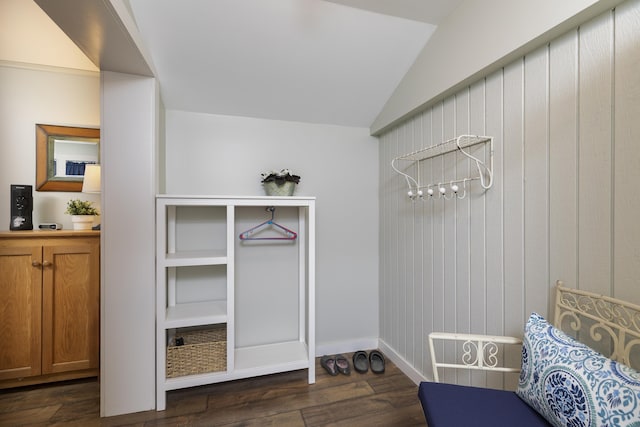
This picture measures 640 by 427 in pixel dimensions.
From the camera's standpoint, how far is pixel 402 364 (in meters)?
2.06

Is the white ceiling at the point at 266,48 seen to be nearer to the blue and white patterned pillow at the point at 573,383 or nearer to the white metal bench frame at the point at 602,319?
the white metal bench frame at the point at 602,319

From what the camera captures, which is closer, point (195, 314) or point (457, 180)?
point (457, 180)

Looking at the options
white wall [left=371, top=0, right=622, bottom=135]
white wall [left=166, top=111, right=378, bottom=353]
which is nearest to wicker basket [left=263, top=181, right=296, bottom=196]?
white wall [left=166, top=111, right=378, bottom=353]

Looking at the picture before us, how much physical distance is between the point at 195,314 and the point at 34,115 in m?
1.94

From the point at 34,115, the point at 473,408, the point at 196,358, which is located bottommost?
the point at 196,358

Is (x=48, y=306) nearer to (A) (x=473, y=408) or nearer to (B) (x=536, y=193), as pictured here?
(A) (x=473, y=408)

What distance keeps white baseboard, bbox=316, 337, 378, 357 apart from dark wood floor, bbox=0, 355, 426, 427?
32cm

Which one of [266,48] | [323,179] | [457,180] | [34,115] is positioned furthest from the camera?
[323,179]

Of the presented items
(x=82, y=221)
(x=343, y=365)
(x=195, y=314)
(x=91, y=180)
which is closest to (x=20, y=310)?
(x=82, y=221)

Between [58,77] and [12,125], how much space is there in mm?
479

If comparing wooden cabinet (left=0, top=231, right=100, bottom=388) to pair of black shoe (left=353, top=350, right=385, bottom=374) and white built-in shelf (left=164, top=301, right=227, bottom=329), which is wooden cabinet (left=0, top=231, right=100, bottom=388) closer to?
white built-in shelf (left=164, top=301, right=227, bottom=329)

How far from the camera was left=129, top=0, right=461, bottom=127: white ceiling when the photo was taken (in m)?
1.50

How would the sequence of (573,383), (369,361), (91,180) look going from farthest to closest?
1. (369,361)
2. (91,180)
3. (573,383)

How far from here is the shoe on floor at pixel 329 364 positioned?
6.63 feet
